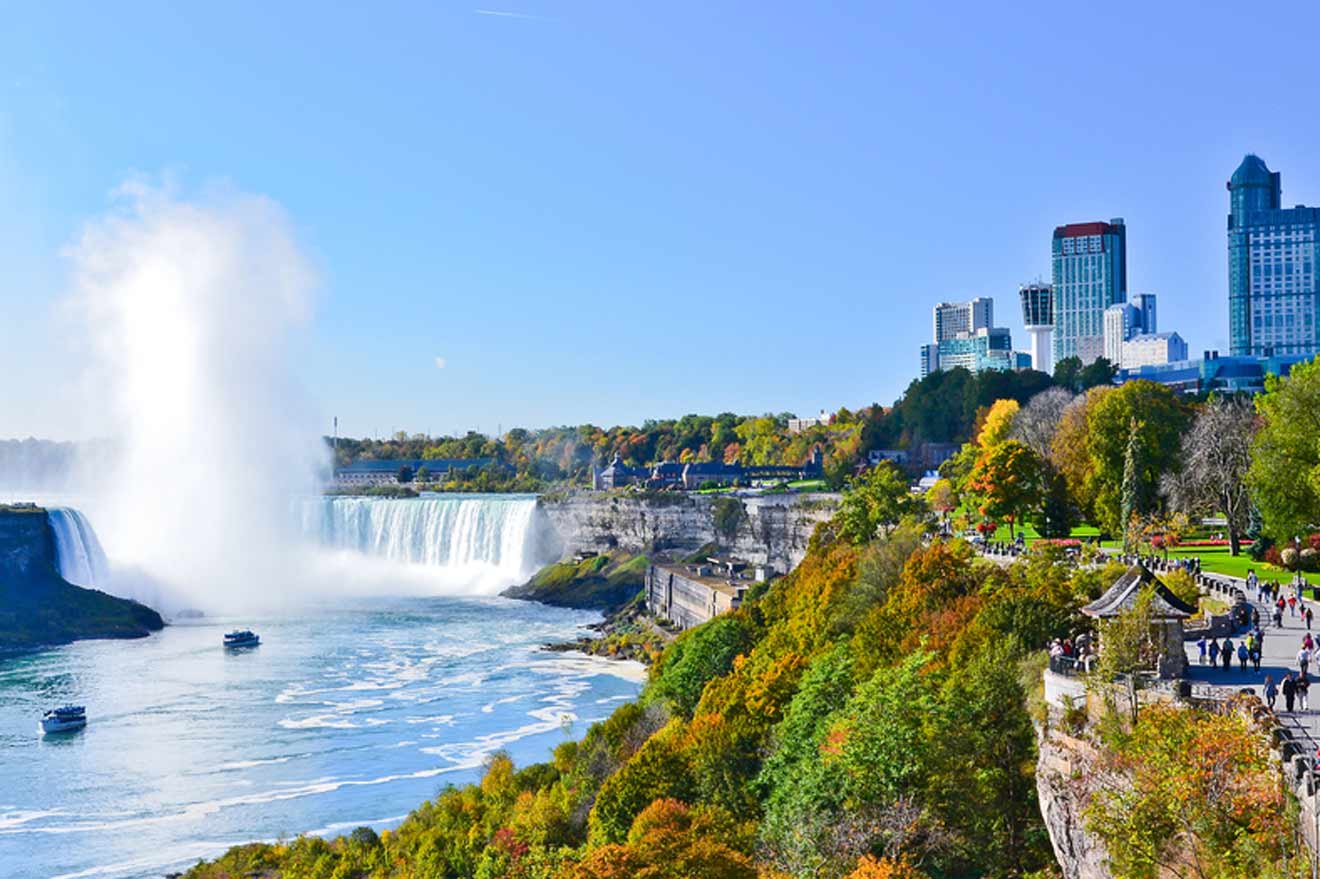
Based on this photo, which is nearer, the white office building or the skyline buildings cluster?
the skyline buildings cluster

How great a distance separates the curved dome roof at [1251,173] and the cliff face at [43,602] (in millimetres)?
125991

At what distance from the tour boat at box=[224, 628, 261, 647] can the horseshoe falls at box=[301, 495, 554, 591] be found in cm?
2328

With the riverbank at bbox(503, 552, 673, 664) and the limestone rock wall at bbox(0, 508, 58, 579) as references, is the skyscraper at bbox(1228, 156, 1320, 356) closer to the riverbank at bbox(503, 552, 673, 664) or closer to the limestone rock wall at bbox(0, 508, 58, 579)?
the riverbank at bbox(503, 552, 673, 664)

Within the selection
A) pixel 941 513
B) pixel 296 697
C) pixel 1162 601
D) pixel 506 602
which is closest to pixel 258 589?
pixel 506 602

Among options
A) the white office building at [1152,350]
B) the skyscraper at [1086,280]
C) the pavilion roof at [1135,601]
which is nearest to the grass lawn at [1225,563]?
the pavilion roof at [1135,601]

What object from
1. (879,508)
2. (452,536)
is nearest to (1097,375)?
(452,536)

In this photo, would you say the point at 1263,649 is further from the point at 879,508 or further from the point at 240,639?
the point at 240,639

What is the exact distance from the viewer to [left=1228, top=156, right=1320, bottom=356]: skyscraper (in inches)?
5689

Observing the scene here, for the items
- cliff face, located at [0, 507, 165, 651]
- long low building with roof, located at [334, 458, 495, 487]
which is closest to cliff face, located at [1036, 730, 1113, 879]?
cliff face, located at [0, 507, 165, 651]

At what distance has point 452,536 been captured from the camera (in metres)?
80.6

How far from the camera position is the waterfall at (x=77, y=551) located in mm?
65625

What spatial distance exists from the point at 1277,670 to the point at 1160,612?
2.95 metres

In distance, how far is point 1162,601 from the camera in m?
16.4

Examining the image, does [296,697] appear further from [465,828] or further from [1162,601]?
[1162,601]
